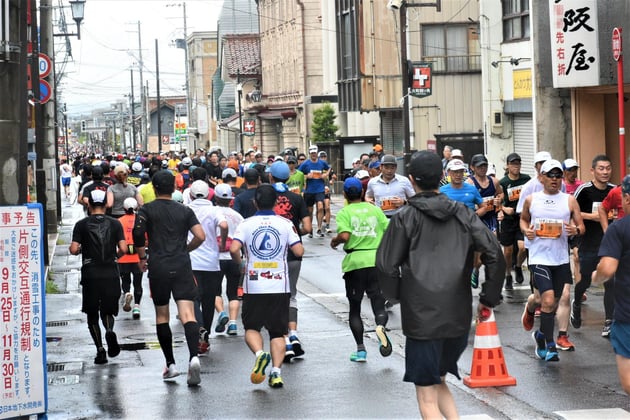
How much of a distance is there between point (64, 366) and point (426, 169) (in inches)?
228

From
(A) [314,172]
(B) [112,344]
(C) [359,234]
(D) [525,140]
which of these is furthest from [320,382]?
(D) [525,140]

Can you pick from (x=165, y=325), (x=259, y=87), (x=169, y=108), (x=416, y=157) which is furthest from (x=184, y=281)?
(x=169, y=108)

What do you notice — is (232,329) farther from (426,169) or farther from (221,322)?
(426,169)

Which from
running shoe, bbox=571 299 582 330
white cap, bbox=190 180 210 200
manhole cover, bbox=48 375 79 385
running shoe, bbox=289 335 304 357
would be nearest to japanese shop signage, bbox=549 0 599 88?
running shoe, bbox=571 299 582 330

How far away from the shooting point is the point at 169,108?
142125 millimetres

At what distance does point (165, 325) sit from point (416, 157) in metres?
3.97

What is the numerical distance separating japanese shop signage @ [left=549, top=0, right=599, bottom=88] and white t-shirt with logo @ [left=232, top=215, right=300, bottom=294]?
1082cm

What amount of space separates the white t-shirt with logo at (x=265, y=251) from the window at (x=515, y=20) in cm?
1717

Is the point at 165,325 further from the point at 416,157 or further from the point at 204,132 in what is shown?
the point at 204,132

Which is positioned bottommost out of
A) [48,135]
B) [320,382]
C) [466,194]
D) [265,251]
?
Result: [320,382]

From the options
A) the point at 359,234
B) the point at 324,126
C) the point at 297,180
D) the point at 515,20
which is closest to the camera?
the point at 359,234

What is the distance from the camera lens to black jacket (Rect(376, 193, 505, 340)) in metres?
7.23

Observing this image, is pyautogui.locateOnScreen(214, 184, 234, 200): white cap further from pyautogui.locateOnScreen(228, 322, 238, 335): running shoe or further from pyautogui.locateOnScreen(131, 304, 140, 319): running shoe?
pyautogui.locateOnScreen(131, 304, 140, 319): running shoe

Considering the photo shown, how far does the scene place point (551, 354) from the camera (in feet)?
36.1
